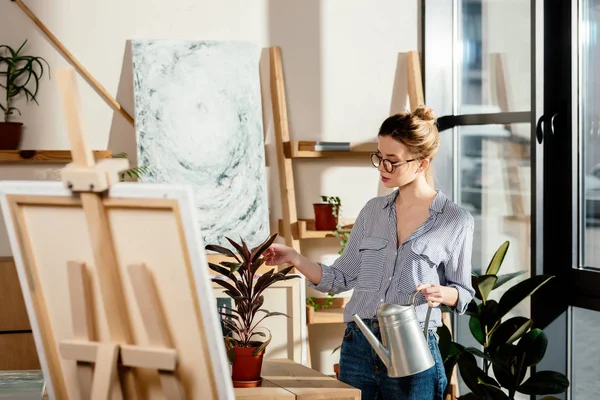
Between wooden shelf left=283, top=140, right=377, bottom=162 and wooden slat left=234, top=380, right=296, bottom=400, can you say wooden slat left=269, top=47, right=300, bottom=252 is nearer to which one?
wooden shelf left=283, top=140, right=377, bottom=162

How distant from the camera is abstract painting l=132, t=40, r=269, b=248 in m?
3.58

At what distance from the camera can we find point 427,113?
2.45 m

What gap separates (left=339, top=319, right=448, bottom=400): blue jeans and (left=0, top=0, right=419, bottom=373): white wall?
1.55 metres

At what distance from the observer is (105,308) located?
A: 147 cm

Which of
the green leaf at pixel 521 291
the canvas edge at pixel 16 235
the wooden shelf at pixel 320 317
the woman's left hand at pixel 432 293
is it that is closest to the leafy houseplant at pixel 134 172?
the wooden shelf at pixel 320 317

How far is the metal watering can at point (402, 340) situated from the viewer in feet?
6.65

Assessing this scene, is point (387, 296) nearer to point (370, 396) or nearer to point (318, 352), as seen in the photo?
point (370, 396)

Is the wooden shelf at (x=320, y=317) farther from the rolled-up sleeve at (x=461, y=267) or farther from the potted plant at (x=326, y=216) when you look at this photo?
the rolled-up sleeve at (x=461, y=267)

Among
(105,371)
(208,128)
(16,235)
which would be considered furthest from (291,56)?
(105,371)

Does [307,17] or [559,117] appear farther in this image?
[307,17]

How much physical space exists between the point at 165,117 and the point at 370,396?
1745 mm

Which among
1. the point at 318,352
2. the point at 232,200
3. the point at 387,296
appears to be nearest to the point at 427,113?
the point at 387,296

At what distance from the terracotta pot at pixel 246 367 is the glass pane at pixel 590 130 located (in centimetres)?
159

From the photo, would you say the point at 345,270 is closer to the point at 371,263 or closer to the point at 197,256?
the point at 371,263
